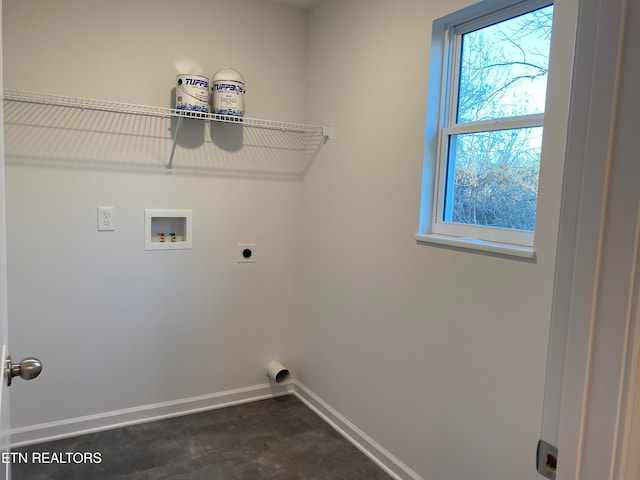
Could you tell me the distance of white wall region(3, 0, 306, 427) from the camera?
7.74ft

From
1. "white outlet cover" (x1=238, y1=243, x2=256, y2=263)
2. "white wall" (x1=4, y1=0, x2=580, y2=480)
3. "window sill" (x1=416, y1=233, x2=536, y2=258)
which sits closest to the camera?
"window sill" (x1=416, y1=233, x2=536, y2=258)

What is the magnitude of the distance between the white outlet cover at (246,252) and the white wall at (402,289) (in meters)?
0.34

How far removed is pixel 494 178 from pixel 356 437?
5.05ft

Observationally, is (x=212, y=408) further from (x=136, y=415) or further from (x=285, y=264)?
(x=285, y=264)

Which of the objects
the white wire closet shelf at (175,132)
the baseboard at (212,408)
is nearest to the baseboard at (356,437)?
the baseboard at (212,408)

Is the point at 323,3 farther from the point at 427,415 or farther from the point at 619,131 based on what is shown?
the point at 619,131

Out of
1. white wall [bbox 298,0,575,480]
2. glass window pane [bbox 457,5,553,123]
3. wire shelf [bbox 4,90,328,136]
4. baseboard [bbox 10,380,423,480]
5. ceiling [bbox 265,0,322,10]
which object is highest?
ceiling [bbox 265,0,322,10]

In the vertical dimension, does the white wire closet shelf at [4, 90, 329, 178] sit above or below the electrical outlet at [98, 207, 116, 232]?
above

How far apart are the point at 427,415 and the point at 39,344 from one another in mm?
1942

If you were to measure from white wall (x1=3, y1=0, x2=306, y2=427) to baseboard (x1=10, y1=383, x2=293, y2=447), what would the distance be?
0.12 feet

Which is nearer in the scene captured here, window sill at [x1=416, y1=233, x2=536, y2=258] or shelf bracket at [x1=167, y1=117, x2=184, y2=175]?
window sill at [x1=416, y1=233, x2=536, y2=258]

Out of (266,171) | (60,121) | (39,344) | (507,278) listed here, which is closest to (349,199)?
(266,171)

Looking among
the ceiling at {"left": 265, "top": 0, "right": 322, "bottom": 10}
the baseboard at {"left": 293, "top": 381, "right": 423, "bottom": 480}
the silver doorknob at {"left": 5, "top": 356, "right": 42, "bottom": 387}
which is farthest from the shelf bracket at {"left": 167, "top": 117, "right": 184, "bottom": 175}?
the silver doorknob at {"left": 5, "top": 356, "right": 42, "bottom": 387}

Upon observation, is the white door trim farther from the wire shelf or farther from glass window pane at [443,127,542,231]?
the wire shelf
